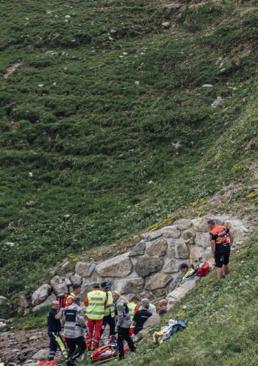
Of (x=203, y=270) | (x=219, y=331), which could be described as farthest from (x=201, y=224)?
(x=219, y=331)

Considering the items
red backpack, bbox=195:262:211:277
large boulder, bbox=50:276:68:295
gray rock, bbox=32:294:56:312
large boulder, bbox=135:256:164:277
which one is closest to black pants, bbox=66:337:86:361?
red backpack, bbox=195:262:211:277

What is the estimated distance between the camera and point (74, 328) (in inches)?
663

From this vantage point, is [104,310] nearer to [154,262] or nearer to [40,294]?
[154,262]

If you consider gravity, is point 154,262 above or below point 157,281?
above

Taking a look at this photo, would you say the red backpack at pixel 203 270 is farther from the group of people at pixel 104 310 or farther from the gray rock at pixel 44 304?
the gray rock at pixel 44 304

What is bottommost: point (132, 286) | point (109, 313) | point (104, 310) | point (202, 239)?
point (132, 286)

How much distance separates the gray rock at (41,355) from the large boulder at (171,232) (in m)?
6.09

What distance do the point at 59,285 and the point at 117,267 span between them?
8.19ft

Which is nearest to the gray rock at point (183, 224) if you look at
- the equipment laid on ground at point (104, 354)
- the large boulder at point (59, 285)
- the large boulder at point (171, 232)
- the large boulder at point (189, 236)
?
the large boulder at point (171, 232)

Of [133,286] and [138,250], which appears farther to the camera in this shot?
[138,250]

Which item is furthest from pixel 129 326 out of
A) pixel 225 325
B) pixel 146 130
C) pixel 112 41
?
pixel 112 41

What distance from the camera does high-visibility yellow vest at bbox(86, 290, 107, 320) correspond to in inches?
739

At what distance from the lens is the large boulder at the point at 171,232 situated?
23.7 metres

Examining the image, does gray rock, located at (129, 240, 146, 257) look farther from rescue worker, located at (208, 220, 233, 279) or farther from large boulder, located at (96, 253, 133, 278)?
rescue worker, located at (208, 220, 233, 279)
